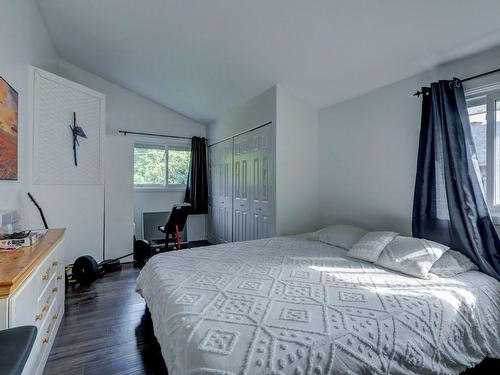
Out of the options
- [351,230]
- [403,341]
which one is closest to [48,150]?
[351,230]

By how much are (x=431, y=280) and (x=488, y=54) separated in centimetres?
179

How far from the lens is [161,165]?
5.18 m

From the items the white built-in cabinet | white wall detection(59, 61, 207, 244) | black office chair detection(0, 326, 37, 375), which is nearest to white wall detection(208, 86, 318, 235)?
the white built-in cabinet

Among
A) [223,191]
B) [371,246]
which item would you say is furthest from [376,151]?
[223,191]

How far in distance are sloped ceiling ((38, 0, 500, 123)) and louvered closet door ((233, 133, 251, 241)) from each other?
2.28 ft

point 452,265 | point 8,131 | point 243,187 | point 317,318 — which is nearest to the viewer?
point 317,318

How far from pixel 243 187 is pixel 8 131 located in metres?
2.78

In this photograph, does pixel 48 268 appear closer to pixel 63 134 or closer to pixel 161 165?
pixel 63 134

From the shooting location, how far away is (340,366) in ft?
3.39

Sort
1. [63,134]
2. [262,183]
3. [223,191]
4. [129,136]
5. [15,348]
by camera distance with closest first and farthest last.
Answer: [15,348], [63,134], [262,183], [129,136], [223,191]

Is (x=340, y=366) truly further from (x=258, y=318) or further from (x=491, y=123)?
(x=491, y=123)

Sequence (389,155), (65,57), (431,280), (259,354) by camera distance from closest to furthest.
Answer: (259,354)
(431,280)
(389,155)
(65,57)

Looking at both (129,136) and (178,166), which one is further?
(178,166)

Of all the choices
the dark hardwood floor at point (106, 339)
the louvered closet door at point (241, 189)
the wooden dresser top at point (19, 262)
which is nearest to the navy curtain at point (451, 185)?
the dark hardwood floor at point (106, 339)
